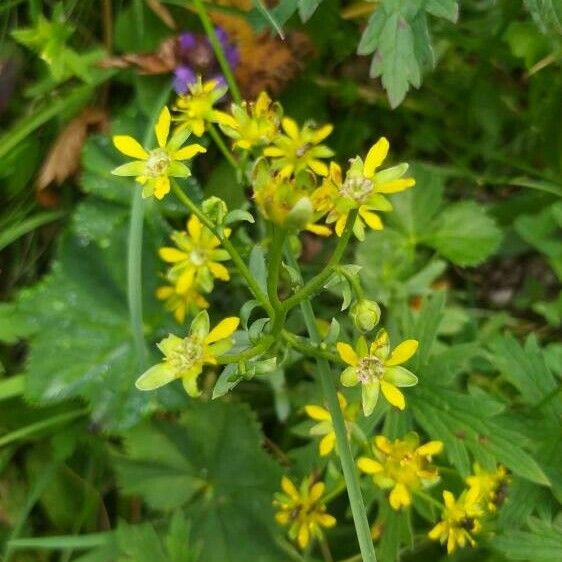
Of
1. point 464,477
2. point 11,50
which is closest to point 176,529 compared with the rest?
point 464,477

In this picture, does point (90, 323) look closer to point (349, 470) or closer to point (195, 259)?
point (195, 259)

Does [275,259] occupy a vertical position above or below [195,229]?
above

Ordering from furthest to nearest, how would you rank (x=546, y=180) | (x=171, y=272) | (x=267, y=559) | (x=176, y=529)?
(x=546, y=180) → (x=267, y=559) → (x=176, y=529) → (x=171, y=272)

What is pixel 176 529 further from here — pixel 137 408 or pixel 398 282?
pixel 398 282

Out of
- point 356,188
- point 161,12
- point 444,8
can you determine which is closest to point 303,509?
point 356,188

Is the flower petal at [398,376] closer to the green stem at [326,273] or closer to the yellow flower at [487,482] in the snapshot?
the green stem at [326,273]

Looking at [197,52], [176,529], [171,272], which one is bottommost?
[176,529]

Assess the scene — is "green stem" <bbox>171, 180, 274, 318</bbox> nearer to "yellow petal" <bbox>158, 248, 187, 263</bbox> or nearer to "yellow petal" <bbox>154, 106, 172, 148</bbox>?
"yellow petal" <bbox>154, 106, 172, 148</bbox>

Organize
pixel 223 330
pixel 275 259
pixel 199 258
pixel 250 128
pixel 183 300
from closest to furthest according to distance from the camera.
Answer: pixel 275 259 → pixel 223 330 → pixel 250 128 → pixel 199 258 → pixel 183 300
